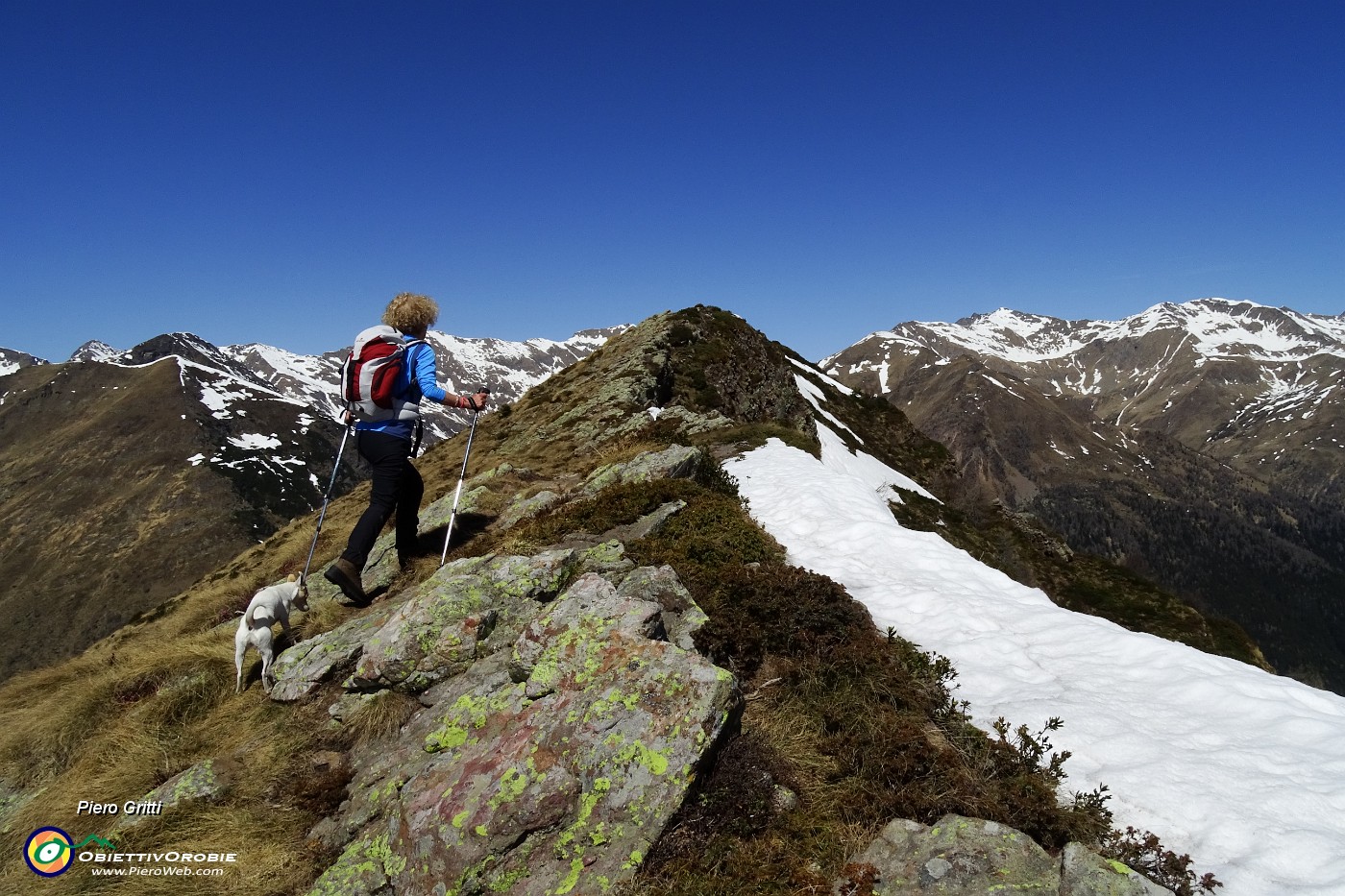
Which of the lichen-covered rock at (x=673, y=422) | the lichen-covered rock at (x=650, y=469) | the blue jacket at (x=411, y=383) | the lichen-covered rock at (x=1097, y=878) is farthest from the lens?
the lichen-covered rock at (x=673, y=422)

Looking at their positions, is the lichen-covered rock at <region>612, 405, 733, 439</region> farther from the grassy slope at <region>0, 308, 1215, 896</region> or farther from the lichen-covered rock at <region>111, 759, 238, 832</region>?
the lichen-covered rock at <region>111, 759, 238, 832</region>

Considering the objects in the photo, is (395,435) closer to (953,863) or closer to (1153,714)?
(953,863)

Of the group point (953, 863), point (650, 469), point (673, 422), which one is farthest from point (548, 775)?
point (673, 422)

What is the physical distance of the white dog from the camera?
8.52m

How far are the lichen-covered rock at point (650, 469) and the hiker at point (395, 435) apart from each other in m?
6.35

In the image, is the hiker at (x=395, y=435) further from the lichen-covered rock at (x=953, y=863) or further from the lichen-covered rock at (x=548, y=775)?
the lichen-covered rock at (x=953, y=863)

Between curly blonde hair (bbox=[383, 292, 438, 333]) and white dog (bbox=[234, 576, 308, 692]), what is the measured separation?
14.8 feet

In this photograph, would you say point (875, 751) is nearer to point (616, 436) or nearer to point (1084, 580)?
point (616, 436)

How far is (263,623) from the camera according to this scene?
887 centimetres

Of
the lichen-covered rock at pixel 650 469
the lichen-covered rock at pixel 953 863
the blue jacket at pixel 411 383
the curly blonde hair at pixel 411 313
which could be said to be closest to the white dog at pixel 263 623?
the blue jacket at pixel 411 383

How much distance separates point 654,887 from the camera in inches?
183

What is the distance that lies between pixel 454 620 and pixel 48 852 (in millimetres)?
4355

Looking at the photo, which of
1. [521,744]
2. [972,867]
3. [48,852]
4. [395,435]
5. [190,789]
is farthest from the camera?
[395,435]

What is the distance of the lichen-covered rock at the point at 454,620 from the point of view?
24.8 feet
